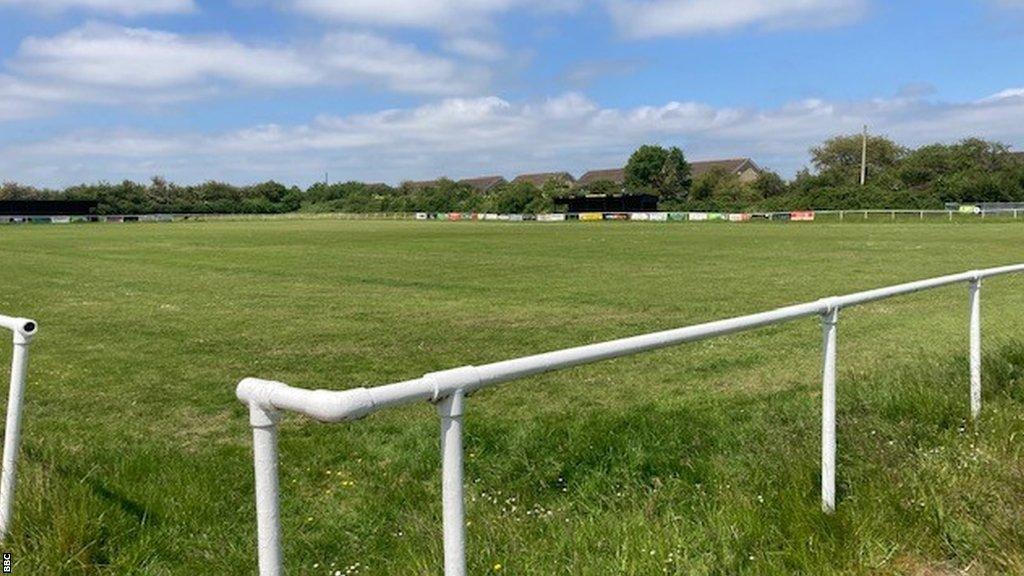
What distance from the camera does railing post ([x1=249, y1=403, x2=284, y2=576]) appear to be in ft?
6.72

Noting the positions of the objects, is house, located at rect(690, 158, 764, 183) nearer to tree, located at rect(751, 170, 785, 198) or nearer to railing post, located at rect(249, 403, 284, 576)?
tree, located at rect(751, 170, 785, 198)

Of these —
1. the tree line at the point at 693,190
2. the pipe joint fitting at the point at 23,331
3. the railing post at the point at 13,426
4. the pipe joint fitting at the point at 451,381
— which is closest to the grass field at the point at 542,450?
the railing post at the point at 13,426


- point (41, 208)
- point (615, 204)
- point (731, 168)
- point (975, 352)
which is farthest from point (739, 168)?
point (975, 352)

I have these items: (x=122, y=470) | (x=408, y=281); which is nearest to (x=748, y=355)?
(x=122, y=470)

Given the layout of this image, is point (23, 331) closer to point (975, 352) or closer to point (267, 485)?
point (267, 485)

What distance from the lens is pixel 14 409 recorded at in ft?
12.0

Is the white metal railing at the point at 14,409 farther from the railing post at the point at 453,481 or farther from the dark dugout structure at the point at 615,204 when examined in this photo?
the dark dugout structure at the point at 615,204

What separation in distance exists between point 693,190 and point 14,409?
103842 millimetres

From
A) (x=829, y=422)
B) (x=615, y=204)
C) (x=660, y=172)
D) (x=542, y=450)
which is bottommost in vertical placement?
(x=542, y=450)

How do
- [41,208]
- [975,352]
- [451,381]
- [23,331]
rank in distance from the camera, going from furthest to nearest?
1. [41,208]
2. [975,352]
3. [23,331]
4. [451,381]

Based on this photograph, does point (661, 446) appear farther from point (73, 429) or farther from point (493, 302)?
point (493, 302)

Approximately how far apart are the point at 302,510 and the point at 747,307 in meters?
10.8

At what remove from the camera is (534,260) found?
85.6ft

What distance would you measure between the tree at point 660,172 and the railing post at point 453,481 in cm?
11293
